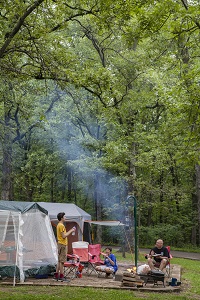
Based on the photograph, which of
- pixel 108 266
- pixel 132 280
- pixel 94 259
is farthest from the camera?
pixel 94 259

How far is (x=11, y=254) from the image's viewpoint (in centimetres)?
855

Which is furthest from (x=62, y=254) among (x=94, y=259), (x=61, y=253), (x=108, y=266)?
(x=94, y=259)

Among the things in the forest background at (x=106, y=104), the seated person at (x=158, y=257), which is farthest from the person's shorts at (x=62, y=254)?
the forest background at (x=106, y=104)

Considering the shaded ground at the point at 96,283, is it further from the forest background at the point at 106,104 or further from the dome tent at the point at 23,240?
the forest background at the point at 106,104

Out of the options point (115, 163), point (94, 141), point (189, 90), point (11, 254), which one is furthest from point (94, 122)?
point (189, 90)

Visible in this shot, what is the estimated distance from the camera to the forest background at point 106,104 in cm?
670

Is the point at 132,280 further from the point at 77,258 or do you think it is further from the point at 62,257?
the point at 77,258

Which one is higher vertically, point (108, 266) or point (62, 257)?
point (62, 257)

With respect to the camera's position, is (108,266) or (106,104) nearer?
(106,104)

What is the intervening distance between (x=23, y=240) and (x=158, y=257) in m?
3.21

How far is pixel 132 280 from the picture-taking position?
7984mm

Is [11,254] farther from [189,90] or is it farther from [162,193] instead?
[162,193]

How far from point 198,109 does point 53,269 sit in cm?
512

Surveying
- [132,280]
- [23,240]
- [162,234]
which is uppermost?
[23,240]
